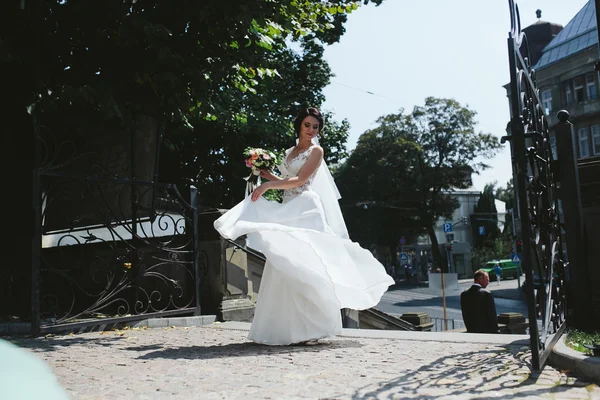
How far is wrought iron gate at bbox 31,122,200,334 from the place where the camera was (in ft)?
23.8

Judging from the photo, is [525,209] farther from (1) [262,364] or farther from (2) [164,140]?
(2) [164,140]

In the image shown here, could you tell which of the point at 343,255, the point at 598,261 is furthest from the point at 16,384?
the point at 598,261

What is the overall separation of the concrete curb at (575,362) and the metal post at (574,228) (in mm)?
1079

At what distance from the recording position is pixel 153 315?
319 inches

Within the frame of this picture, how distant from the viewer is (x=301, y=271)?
5816mm

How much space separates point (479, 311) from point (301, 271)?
442 centimetres

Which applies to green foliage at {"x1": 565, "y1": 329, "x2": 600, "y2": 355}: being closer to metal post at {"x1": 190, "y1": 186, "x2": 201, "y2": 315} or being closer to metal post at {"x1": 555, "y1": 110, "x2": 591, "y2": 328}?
metal post at {"x1": 555, "y1": 110, "x2": 591, "y2": 328}

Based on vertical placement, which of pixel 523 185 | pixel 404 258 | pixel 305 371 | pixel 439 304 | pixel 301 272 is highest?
pixel 523 185

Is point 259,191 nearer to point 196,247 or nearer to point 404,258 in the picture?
point 196,247

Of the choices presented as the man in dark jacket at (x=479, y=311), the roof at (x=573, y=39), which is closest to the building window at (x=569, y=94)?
the roof at (x=573, y=39)

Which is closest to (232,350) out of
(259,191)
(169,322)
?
(259,191)

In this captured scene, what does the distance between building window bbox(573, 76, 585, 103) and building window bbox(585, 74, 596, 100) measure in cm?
56

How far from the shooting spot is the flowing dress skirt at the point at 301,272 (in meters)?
5.85

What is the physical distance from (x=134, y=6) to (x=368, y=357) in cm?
686
